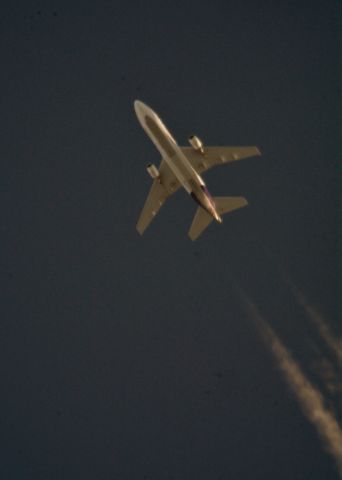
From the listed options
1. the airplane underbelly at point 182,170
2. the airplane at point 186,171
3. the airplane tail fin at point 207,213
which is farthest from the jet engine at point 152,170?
the airplane tail fin at point 207,213

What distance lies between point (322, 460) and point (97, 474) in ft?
46.5

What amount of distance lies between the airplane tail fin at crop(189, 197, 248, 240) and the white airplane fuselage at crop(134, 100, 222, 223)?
3.65ft

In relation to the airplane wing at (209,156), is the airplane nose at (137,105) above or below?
above

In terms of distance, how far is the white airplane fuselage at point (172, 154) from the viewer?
158ft

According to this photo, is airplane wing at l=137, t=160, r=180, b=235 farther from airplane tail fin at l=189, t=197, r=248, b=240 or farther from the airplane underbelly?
airplane tail fin at l=189, t=197, r=248, b=240

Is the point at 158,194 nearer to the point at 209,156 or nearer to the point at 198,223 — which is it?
the point at 198,223

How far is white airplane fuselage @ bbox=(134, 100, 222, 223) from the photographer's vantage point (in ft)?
158

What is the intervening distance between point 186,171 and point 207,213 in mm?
3342

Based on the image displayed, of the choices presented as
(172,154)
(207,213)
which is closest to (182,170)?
(172,154)

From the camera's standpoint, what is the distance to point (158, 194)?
5112 centimetres

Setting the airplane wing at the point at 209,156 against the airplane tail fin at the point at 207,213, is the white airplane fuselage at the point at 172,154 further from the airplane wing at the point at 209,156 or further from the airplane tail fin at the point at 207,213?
the airplane tail fin at the point at 207,213

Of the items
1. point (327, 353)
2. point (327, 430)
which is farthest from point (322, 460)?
point (327, 353)

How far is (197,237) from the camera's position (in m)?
51.0

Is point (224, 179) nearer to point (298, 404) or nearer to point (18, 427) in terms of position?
point (298, 404)
